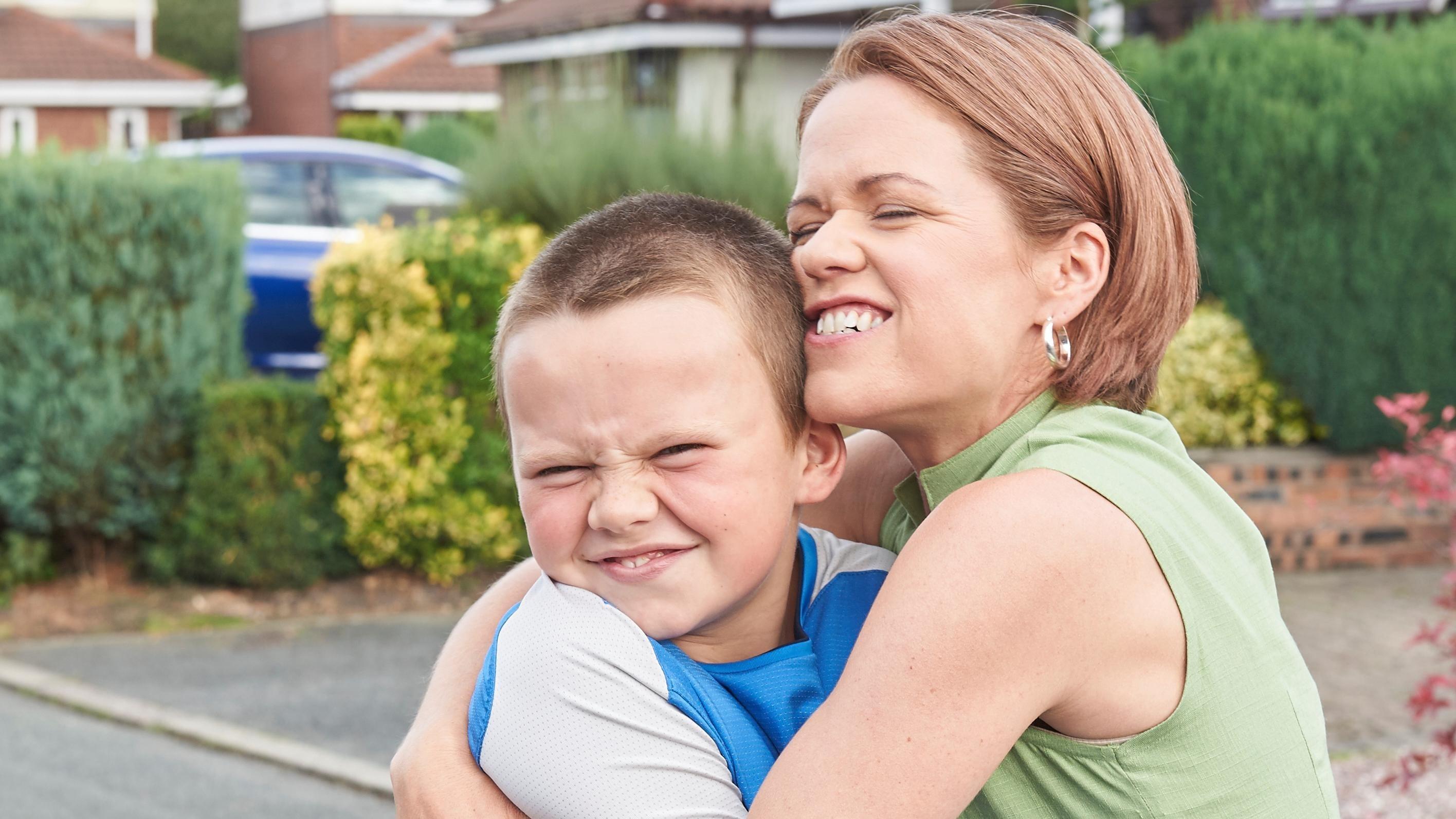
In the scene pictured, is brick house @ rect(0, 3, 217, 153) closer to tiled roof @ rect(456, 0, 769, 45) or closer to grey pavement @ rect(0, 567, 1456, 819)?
tiled roof @ rect(456, 0, 769, 45)

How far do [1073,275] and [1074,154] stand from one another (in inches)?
5.8

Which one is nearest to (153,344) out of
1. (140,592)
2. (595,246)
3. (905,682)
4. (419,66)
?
(140,592)

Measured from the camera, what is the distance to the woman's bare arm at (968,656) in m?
1.42

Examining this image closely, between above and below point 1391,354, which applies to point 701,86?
above

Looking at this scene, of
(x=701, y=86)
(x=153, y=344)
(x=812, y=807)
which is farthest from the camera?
(x=701, y=86)

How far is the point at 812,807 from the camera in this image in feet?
4.66

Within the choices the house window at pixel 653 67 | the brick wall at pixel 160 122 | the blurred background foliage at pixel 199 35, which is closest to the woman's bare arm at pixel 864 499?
the house window at pixel 653 67

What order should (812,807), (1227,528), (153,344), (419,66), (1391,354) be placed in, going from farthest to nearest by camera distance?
(419,66) < (1391,354) < (153,344) < (1227,528) < (812,807)

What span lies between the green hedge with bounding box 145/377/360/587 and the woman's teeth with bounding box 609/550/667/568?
5722 millimetres

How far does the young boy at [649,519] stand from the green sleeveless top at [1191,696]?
0.95 feet

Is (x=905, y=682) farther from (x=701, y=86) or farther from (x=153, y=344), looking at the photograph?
(x=701, y=86)

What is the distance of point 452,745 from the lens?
1.80 m

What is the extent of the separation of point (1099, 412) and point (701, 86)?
50.6ft

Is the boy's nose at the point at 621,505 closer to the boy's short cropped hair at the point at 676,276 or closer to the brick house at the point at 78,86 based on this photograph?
the boy's short cropped hair at the point at 676,276
